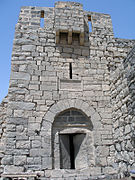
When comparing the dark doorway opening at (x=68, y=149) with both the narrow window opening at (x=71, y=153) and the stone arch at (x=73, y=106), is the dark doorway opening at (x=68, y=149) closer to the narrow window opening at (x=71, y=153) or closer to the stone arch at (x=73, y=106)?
the narrow window opening at (x=71, y=153)

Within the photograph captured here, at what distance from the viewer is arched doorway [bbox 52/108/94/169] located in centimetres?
514

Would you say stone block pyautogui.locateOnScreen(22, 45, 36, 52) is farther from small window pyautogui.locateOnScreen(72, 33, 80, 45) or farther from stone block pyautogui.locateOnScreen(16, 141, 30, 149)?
stone block pyautogui.locateOnScreen(16, 141, 30, 149)

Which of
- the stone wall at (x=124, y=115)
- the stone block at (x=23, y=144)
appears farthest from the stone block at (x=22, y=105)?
the stone wall at (x=124, y=115)

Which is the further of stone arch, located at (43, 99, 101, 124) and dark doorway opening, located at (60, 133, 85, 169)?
stone arch, located at (43, 99, 101, 124)

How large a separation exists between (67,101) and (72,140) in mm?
1176

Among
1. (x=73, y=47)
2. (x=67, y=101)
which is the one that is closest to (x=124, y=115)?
(x=67, y=101)

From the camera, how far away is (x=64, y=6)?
673 cm

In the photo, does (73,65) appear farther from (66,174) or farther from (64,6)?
(66,174)

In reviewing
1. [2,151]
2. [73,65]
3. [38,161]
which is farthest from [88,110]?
[2,151]

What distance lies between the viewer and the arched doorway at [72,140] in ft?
16.9

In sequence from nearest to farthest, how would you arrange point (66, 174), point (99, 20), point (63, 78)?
1. point (66, 174)
2. point (63, 78)
3. point (99, 20)

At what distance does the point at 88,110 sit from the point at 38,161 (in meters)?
2.02

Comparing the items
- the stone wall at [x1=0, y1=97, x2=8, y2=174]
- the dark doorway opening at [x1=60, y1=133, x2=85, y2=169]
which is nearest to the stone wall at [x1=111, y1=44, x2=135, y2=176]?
the dark doorway opening at [x1=60, y1=133, x2=85, y2=169]

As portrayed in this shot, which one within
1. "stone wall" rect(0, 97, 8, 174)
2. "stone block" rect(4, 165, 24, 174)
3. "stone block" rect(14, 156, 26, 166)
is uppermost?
"stone wall" rect(0, 97, 8, 174)
